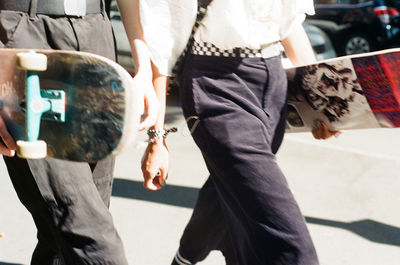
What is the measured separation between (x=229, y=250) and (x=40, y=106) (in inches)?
45.0

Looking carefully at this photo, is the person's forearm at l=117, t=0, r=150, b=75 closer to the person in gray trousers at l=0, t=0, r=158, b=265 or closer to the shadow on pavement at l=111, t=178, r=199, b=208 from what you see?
the person in gray trousers at l=0, t=0, r=158, b=265

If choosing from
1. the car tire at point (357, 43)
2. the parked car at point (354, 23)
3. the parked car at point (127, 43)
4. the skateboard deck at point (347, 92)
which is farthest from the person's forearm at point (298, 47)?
the car tire at point (357, 43)

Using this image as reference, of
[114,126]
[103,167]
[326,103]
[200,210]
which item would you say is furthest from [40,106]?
[326,103]

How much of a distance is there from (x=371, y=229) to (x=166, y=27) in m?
2.41

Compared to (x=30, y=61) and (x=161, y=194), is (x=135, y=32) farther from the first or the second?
(x=161, y=194)

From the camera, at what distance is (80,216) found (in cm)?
213

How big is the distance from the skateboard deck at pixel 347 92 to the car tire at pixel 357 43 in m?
9.04

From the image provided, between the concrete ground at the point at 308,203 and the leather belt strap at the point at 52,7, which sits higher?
the leather belt strap at the point at 52,7

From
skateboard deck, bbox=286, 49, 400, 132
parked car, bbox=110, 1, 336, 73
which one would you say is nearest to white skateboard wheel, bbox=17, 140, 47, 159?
skateboard deck, bbox=286, 49, 400, 132

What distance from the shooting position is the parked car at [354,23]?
434 inches

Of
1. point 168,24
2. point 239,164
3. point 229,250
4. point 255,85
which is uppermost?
point 168,24

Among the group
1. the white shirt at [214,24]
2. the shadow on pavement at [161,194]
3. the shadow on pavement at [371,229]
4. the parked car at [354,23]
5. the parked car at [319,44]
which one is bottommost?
the parked car at [354,23]

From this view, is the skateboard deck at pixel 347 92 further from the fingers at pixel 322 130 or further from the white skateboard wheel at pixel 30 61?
the white skateboard wheel at pixel 30 61

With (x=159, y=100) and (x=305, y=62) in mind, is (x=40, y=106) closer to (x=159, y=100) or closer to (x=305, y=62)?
(x=159, y=100)
